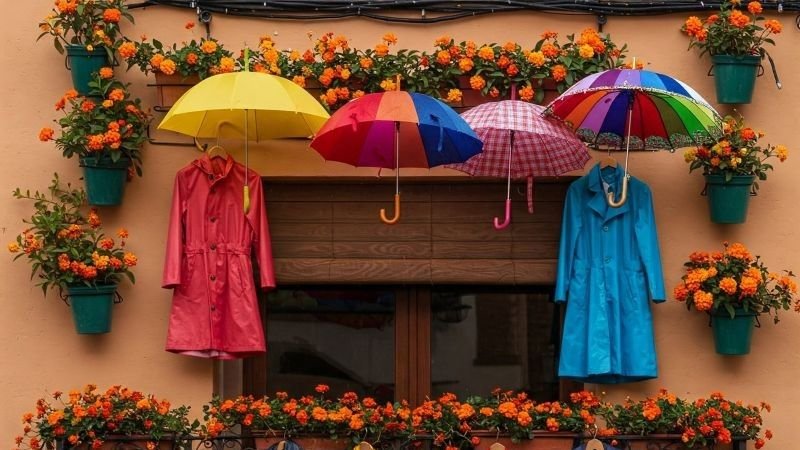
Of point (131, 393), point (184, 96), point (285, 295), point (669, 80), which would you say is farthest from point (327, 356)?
point (669, 80)

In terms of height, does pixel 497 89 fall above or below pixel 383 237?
above

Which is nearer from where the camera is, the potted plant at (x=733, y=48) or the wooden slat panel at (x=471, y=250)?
the potted plant at (x=733, y=48)

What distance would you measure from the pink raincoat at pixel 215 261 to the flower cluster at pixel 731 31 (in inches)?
88.5

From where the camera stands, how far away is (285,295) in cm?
720

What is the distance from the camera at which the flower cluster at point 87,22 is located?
6.89 metres

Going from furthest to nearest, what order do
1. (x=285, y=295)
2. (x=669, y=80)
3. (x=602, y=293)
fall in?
(x=285, y=295)
(x=602, y=293)
(x=669, y=80)

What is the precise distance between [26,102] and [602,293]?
2.97m

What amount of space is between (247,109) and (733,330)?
2.48 m

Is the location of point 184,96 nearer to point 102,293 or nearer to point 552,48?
point 102,293

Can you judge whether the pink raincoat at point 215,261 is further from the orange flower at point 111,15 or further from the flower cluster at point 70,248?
the orange flower at point 111,15

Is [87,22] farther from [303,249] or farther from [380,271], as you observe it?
[380,271]

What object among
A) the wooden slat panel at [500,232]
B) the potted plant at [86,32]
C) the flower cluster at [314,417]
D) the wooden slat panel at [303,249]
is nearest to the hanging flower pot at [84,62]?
the potted plant at [86,32]

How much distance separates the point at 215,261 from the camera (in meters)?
6.84

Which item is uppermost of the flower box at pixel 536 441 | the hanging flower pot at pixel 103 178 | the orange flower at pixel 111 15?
the orange flower at pixel 111 15
